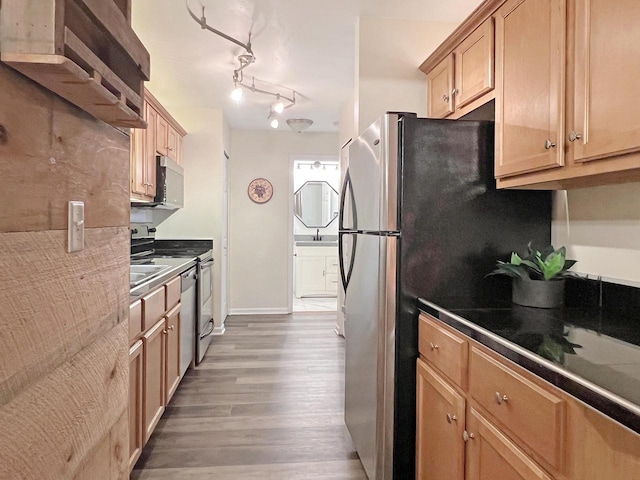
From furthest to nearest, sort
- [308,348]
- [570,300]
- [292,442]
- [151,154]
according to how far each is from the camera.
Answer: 1. [308,348]
2. [151,154]
3. [292,442]
4. [570,300]

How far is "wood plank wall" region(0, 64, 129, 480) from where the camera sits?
0.62 meters

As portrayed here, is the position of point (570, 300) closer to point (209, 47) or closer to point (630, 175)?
point (630, 175)

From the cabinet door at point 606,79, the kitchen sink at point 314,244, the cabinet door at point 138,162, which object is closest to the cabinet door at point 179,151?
the cabinet door at point 138,162

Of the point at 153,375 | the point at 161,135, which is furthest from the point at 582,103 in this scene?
the point at 161,135

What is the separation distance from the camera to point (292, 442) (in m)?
2.35

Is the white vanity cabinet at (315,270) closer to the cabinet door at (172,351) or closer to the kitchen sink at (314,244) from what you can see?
the kitchen sink at (314,244)

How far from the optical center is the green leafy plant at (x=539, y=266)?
1615mm

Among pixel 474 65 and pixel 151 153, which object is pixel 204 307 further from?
pixel 474 65

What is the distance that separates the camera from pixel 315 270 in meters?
7.07

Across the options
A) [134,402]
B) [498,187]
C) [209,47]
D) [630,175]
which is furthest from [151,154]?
[630,175]

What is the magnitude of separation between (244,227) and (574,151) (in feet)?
14.8

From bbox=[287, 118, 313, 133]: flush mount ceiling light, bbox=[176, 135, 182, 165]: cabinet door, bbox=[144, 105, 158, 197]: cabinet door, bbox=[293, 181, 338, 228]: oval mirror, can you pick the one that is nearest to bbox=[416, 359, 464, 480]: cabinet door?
bbox=[144, 105, 158, 197]: cabinet door

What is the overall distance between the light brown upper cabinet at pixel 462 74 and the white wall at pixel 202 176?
2677mm

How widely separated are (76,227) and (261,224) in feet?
15.5
